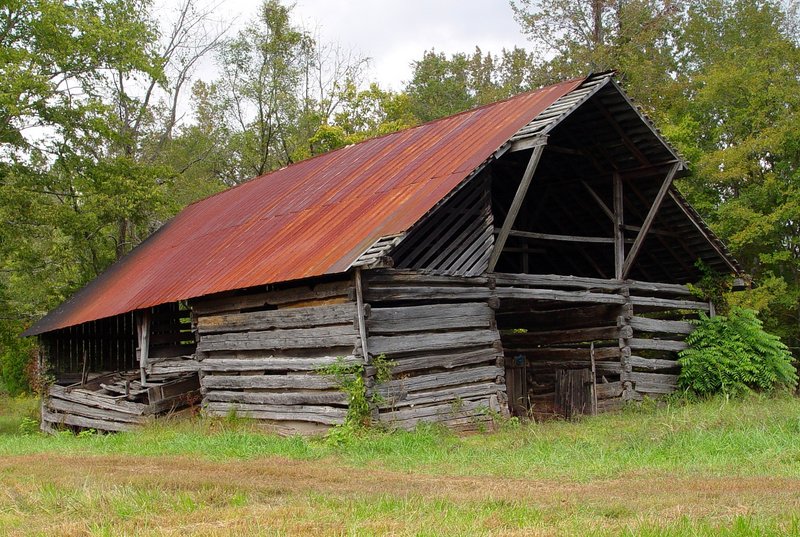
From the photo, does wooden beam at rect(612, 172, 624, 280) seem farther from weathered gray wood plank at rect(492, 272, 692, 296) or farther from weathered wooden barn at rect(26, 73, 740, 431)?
weathered gray wood plank at rect(492, 272, 692, 296)

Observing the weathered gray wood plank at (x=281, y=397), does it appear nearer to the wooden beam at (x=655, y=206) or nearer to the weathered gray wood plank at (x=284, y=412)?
the weathered gray wood plank at (x=284, y=412)

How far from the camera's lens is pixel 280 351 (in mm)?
14578

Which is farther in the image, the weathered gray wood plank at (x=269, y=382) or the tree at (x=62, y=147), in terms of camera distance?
the tree at (x=62, y=147)

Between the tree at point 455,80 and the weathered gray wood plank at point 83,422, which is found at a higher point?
the tree at point 455,80

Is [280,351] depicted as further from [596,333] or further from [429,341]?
[596,333]

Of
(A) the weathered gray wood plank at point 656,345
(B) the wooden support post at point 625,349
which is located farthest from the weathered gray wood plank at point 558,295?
(A) the weathered gray wood plank at point 656,345

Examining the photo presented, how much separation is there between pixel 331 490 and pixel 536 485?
1.99 meters

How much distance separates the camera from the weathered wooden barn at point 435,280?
13.3 meters

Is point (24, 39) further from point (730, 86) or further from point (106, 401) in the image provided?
point (730, 86)

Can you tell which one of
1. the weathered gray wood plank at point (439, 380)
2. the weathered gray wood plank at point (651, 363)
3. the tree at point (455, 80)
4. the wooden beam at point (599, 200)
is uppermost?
the tree at point (455, 80)

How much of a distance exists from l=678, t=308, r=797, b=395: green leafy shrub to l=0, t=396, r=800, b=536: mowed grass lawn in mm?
3265

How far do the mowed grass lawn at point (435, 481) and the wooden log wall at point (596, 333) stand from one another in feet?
9.91

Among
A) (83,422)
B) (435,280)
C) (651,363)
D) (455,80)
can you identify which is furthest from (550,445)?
(455,80)

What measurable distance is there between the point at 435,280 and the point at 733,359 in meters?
7.59
